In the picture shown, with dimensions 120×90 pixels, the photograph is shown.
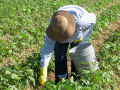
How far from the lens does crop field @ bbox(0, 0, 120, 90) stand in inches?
74.9

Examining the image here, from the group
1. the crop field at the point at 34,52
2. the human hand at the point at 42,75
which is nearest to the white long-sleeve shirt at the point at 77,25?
the human hand at the point at 42,75

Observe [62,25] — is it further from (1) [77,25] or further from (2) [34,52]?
(2) [34,52]

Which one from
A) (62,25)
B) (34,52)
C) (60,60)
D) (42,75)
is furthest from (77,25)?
(34,52)

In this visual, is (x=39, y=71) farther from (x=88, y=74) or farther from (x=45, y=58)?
(x=88, y=74)

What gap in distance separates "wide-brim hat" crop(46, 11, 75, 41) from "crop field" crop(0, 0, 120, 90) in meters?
0.58

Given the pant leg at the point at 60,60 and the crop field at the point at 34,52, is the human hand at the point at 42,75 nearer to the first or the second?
the crop field at the point at 34,52

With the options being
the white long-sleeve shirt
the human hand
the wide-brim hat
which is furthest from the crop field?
the wide-brim hat

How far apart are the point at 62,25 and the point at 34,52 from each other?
1651 mm

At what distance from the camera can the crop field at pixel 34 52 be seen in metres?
1.90

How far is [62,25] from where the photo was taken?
5.59 feet

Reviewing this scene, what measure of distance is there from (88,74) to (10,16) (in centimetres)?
293

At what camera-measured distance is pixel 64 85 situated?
1.58m

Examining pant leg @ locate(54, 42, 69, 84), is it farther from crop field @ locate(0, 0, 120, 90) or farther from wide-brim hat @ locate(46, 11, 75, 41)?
wide-brim hat @ locate(46, 11, 75, 41)

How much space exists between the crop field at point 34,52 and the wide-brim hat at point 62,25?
58cm
